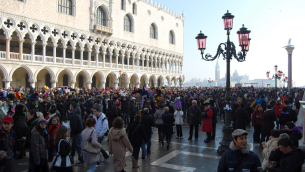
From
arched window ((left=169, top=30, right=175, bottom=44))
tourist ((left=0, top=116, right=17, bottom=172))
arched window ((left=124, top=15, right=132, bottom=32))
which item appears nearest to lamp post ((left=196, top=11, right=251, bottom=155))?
tourist ((left=0, top=116, right=17, bottom=172))

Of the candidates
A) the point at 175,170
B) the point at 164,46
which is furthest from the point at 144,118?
the point at 164,46

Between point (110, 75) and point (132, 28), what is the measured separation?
27.0 ft

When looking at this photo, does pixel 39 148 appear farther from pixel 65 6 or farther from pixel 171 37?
pixel 171 37

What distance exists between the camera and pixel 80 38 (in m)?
26.8

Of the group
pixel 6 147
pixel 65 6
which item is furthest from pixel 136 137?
pixel 65 6

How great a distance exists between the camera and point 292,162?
9.53 ft

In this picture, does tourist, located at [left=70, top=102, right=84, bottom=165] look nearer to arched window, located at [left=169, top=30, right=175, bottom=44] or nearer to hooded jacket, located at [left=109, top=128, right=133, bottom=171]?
hooded jacket, located at [left=109, top=128, right=133, bottom=171]

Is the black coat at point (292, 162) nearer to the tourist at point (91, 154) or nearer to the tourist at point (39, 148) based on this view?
the tourist at point (91, 154)

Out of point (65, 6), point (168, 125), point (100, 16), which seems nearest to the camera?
point (168, 125)

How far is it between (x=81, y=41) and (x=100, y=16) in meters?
5.22

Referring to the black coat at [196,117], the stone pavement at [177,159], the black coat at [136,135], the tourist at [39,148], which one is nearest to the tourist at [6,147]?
the tourist at [39,148]

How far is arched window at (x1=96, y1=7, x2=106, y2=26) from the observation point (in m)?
29.4

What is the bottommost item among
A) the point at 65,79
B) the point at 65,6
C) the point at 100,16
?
the point at 65,79

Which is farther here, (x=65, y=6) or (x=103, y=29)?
(x=103, y=29)
